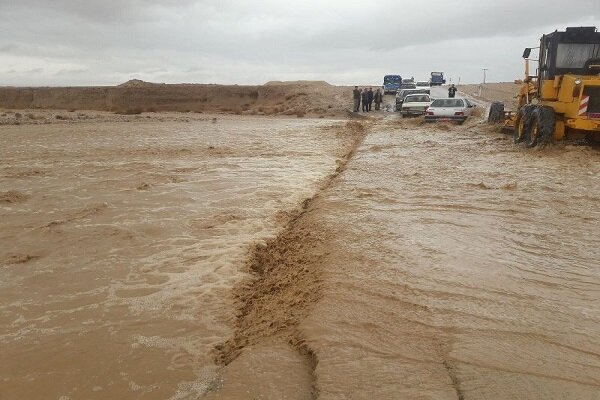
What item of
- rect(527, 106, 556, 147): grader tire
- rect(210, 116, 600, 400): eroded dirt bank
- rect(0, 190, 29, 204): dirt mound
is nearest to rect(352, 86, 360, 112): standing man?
rect(527, 106, 556, 147): grader tire

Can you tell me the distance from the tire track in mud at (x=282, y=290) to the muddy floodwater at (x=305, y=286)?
0.02 meters

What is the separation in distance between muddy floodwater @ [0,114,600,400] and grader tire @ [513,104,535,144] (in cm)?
310

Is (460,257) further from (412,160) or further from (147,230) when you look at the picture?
(412,160)

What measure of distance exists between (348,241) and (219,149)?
435 inches

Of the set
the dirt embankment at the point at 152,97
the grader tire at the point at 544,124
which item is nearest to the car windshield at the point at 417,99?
the grader tire at the point at 544,124

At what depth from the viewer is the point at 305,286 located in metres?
4.89

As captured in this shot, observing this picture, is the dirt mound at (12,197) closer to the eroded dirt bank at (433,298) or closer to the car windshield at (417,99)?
the eroded dirt bank at (433,298)

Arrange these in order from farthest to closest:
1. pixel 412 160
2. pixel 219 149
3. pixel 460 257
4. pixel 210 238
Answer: pixel 219 149 → pixel 412 160 → pixel 210 238 → pixel 460 257

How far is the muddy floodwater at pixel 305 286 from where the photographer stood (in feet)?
10.9

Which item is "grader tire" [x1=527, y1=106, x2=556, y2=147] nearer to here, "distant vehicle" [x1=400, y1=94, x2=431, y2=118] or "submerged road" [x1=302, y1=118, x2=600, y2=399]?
"submerged road" [x1=302, y1=118, x2=600, y2=399]

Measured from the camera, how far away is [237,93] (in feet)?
157

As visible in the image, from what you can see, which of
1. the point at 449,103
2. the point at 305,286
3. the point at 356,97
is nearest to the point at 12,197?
the point at 305,286

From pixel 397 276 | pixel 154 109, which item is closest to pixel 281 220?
pixel 397 276

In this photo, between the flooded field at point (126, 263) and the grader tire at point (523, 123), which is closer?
the flooded field at point (126, 263)
